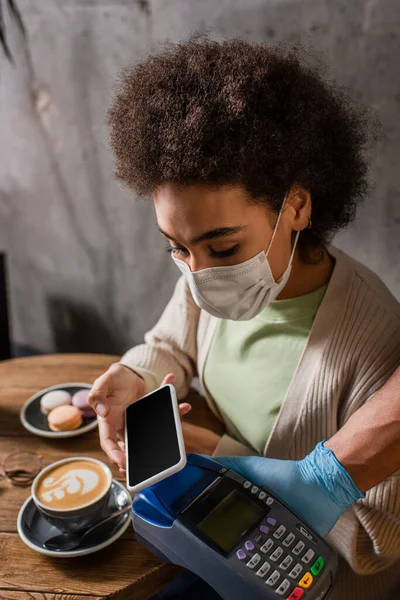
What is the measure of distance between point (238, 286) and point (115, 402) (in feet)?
1.18

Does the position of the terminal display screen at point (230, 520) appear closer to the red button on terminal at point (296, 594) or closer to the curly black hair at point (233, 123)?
the red button on terminal at point (296, 594)

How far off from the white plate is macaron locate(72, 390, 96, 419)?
11 mm

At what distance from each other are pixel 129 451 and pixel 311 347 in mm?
399

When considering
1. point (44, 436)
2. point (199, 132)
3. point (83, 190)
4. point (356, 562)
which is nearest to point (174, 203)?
point (199, 132)

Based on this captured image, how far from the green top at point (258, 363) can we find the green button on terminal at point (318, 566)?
0.38 meters

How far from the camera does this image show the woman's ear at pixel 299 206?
40.6 inches

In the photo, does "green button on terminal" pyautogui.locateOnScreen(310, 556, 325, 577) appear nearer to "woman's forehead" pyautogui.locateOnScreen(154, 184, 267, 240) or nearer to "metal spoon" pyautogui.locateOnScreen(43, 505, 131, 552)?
"metal spoon" pyautogui.locateOnScreen(43, 505, 131, 552)

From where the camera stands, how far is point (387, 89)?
136cm

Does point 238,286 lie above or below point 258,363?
above

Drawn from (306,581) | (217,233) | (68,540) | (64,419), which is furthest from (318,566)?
(64,419)

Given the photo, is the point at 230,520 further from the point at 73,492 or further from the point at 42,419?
the point at 42,419

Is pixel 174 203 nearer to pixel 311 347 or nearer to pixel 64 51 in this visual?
pixel 311 347

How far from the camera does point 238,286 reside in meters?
1.05

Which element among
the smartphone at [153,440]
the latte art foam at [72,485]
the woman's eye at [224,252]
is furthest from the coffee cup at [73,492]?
the woman's eye at [224,252]
